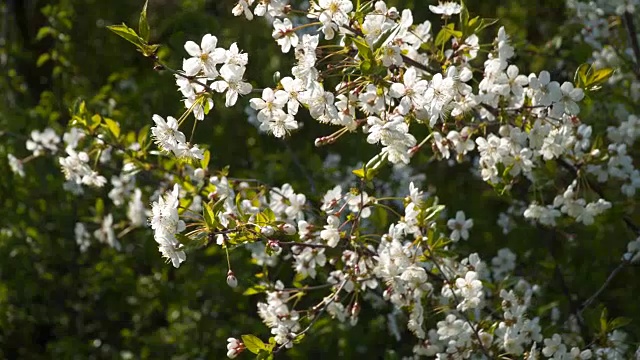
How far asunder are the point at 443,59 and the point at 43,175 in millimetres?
1892

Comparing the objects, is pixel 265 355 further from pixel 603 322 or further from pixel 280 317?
pixel 603 322

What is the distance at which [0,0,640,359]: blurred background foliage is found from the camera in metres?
3.33

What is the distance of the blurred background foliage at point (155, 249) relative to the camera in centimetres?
333

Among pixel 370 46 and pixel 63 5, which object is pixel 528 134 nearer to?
pixel 370 46

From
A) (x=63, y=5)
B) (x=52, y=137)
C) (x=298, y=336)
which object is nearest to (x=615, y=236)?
(x=298, y=336)

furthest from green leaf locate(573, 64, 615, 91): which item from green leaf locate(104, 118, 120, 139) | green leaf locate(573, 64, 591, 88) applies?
green leaf locate(104, 118, 120, 139)

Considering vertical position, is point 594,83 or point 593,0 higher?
point 594,83

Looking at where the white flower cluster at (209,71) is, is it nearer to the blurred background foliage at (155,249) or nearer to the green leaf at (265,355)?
the green leaf at (265,355)

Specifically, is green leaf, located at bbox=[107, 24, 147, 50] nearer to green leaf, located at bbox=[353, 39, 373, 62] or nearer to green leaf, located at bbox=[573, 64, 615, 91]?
green leaf, located at bbox=[353, 39, 373, 62]

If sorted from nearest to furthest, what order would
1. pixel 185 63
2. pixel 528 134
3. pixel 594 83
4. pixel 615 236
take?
pixel 185 63, pixel 594 83, pixel 528 134, pixel 615 236

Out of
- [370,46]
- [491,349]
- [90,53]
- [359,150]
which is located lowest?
[90,53]

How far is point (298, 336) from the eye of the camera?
2.12 m

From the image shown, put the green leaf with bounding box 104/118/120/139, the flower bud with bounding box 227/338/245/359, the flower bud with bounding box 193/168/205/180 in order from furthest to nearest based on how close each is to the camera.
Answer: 1. the green leaf with bounding box 104/118/120/139
2. the flower bud with bounding box 193/168/205/180
3. the flower bud with bounding box 227/338/245/359

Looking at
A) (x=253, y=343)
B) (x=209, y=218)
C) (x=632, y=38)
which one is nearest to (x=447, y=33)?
(x=209, y=218)
